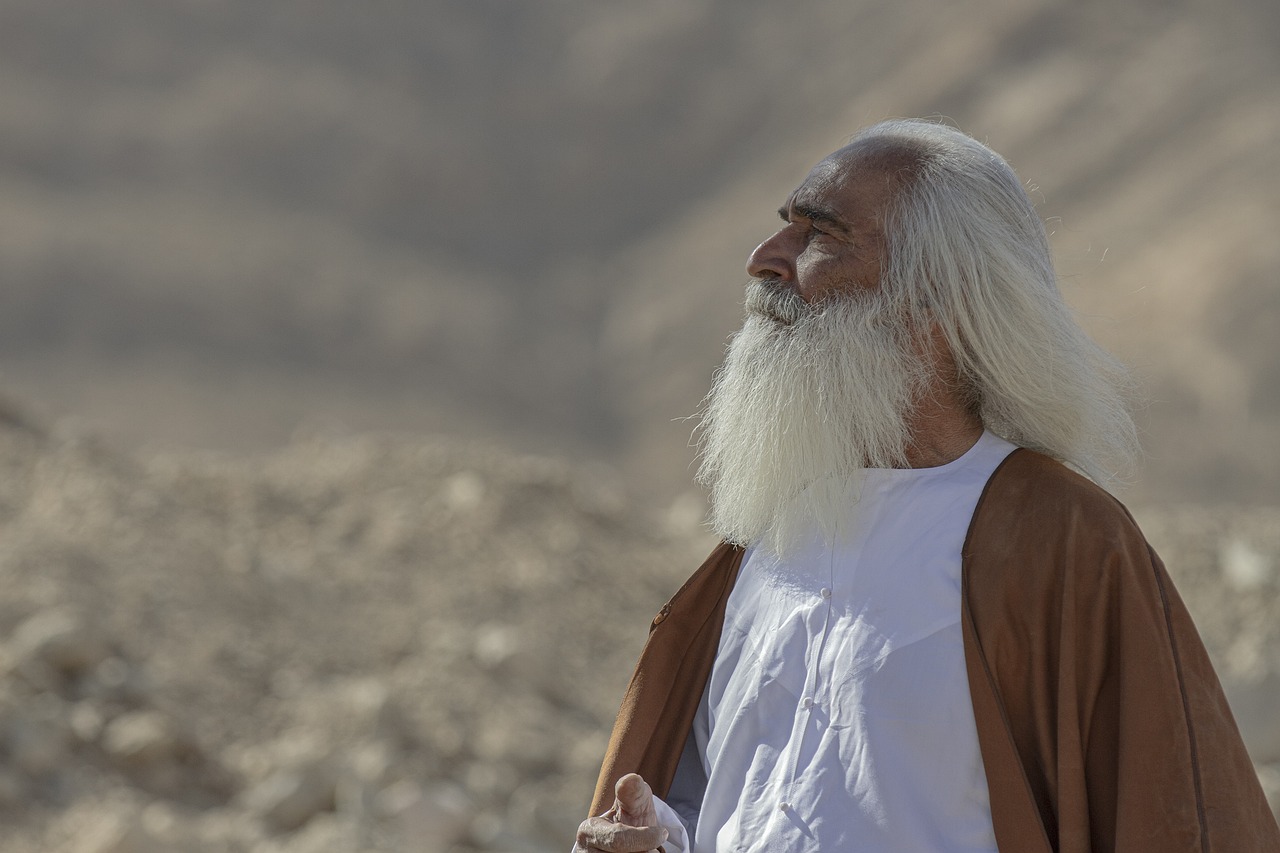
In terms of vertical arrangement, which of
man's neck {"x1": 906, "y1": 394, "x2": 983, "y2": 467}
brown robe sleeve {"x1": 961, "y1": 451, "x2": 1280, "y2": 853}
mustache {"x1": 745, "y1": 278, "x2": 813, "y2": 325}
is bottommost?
brown robe sleeve {"x1": 961, "y1": 451, "x2": 1280, "y2": 853}

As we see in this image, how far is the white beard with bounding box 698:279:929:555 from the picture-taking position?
1955 mm

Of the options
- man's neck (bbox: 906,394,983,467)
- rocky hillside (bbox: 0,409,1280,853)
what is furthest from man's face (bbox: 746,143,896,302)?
rocky hillside (bbox: 0,409,1280,853)

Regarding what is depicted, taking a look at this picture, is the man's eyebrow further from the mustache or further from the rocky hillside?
the rocky hillside

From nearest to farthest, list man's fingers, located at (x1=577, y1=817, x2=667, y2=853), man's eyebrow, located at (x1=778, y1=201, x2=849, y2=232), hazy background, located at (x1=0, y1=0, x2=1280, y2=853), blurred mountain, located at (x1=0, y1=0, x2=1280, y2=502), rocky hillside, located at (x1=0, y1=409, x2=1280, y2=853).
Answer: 1. man's fingers, located at (x1=577, y1=817, x2=667, y2=853)
2. man's eyebrow, located at (x1=778, y1=201, x2=849, y2=232)
3. rocky hillside, located at (x1=0, y1=409, x2=1280, y2=853)
4. hazy background, located at (x1=0, y1=0, x2=1280, y2=853)
5. blurred mountain, located at (x1=0, y1=0, x2=1280, y2=502)

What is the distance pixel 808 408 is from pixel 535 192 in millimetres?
23929

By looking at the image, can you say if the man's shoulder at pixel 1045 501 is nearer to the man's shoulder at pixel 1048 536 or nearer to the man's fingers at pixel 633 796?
the man's shoulder at pixel 1048 536

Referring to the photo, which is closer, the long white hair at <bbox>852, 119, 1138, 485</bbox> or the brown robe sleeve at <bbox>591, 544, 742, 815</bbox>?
the long white hair at <bbox>852, 119, 1138, 485</bbox>

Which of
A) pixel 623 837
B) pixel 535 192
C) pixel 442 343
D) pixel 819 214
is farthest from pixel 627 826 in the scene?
pixel 535 192

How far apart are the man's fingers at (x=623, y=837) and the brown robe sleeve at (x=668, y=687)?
0.59ft

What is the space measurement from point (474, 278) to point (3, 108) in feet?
25.3

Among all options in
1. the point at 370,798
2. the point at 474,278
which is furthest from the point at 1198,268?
the point at 370,798

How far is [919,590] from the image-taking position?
1.81m

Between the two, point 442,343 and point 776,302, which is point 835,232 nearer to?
point 776,302

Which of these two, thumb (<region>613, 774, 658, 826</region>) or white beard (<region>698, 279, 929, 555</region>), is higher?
white beard (<region>698, 279, 929, 555</region>)
